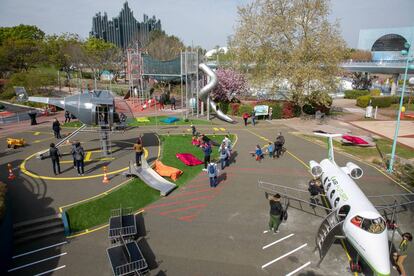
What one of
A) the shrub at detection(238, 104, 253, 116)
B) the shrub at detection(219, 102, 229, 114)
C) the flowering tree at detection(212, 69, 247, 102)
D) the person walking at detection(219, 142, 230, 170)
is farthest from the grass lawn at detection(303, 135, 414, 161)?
the flowering tree at detection(212, 69, 247, 102)

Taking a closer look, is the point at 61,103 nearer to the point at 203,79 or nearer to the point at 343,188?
the point at 343,188

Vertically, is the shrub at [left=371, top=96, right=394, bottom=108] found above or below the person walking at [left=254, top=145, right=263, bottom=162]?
above

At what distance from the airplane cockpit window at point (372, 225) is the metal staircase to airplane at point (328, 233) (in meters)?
0.83

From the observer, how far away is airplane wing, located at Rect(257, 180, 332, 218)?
1498 centimetres

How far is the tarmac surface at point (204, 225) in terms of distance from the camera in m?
11.2

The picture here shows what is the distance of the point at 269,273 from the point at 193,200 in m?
6.40

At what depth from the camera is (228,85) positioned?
40.7 metres

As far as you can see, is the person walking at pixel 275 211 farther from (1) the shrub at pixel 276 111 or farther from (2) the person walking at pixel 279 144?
(1) the shrub at pixel 276 111

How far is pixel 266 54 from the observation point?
3681 cm

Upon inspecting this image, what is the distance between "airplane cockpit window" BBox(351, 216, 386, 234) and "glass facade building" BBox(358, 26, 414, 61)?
10664 cm

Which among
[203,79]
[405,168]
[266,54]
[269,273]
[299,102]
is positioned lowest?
[269,273]

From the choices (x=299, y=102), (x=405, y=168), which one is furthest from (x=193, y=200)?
(x=299, y=102)

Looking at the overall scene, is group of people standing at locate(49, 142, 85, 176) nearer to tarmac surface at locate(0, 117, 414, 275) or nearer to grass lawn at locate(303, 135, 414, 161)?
tarmac surface at locate(0, 117, 414, 275)

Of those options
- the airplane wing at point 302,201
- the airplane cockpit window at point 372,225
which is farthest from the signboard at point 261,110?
the airplane cockpit window at point 372,225
